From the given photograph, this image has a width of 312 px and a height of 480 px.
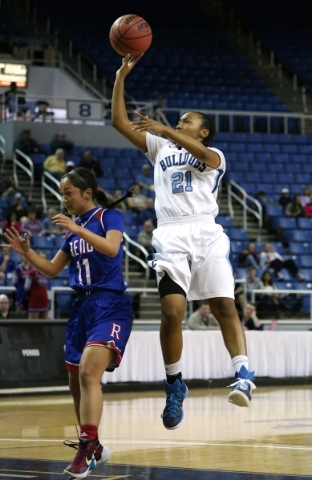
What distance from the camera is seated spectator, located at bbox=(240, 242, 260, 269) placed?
784 inches

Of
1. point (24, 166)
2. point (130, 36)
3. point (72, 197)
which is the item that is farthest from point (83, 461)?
point (24, 166)

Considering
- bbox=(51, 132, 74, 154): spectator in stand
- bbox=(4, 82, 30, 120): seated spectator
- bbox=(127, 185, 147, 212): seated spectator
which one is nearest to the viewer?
bbox=(127, 185, 147, 212): seated spectator

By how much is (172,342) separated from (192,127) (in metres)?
1.64

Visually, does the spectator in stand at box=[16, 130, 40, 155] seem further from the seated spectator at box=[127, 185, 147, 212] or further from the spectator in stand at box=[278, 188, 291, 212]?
the spectator in stand at box=[278, 188, 291, 212]

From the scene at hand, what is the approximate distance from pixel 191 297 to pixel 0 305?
26.4ft

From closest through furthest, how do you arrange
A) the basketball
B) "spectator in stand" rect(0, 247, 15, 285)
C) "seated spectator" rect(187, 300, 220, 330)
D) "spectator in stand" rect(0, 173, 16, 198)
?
1. the basketball
2. "seated spectator" rect(187, 300, 220, 330)
3. "spectator in stand" rect(0, 247, 15, 285)
4. "spectator in stand" rect(0, 173, 16, 198)

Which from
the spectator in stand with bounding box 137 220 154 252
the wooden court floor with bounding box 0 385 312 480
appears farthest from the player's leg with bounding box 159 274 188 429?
the spectator in stand with bounding box 137 220 154 252

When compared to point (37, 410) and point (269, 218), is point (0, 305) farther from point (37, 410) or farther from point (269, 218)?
point (269, 218)

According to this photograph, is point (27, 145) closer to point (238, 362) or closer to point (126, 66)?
point (126, 66)

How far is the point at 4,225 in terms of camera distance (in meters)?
18.4

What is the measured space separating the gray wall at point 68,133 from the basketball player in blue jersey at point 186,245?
15965 mm

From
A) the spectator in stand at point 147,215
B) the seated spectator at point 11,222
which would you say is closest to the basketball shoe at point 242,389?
the seated spectator at point 11,222

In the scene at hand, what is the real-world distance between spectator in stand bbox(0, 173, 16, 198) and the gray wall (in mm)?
2427

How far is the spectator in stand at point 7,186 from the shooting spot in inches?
794
